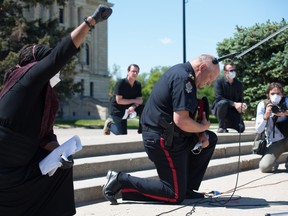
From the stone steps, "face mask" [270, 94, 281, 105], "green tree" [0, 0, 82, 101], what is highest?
"green tree" [0, 0, 82, 101]

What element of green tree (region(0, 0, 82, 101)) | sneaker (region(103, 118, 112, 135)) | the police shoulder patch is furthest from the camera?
green tree (region(0, 0, 82, 101))

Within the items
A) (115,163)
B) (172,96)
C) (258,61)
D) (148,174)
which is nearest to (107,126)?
(115,163)

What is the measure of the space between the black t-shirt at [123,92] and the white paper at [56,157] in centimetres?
640

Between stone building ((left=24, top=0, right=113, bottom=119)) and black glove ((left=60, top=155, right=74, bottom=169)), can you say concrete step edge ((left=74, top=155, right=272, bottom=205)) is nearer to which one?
black glove ((left=60, top=155, right=74, bottom=169))

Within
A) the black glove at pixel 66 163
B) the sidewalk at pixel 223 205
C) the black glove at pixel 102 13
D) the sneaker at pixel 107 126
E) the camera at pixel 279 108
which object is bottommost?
the sidewalk at pixel 223 205

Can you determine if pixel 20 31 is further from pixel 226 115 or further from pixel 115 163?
pixel 115 163

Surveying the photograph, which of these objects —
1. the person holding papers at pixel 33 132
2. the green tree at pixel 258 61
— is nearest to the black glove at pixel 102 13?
the person holding papers at pixel 33 132

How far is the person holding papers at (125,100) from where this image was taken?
9.91 metres

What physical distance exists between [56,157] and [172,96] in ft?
6.15

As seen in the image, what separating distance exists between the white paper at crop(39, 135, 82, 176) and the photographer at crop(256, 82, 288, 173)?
465 centimetres

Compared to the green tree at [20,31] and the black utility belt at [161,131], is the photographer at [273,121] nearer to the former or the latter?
the black utility belt at [161,131]

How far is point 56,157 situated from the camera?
350cm

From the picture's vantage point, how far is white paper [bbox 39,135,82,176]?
3480 millimetres

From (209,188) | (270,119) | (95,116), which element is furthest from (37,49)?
(95,116)
